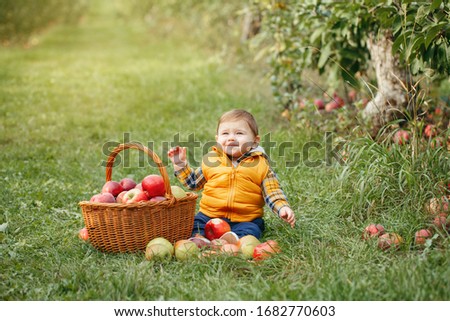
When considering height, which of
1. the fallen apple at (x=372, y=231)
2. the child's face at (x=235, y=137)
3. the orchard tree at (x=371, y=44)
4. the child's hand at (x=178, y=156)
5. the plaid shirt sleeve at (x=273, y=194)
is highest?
the orchard tree at (x=371, y=44)

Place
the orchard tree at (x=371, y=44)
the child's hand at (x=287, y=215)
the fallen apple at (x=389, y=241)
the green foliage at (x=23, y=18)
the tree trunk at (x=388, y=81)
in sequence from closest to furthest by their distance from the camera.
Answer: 1. the fallen apple at (x=389, y=241)
2. the child's hand at (x=287, y=215)
3. the orchard tree at (x=371, y=44)
4. the tree trunk at (x=388, y=81)
5. the green foliage at (x=23, y=18)

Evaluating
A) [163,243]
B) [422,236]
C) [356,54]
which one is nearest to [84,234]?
[163,243]

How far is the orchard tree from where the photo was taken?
3951 millimetres

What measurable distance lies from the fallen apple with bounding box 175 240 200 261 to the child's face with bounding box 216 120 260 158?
2.40 ft

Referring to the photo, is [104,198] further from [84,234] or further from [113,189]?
[84,234]

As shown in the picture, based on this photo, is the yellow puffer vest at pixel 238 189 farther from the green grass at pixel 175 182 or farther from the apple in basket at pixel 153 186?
the apple in basket at pixel 153 186

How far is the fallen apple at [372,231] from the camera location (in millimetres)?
3268

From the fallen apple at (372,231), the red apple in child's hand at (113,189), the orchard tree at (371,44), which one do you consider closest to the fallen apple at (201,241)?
the red apple in child's hand at (113,189)

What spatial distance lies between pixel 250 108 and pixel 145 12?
15.9 metres

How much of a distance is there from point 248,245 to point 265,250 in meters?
0.14

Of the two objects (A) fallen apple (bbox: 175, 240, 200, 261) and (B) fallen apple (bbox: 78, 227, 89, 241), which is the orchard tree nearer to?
(A) fallen apple (bbox: 175, 240, 200, 261)

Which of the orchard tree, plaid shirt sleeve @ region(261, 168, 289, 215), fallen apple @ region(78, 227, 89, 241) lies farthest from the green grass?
the orchard tree

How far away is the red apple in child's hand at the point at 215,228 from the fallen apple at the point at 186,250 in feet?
1.03
